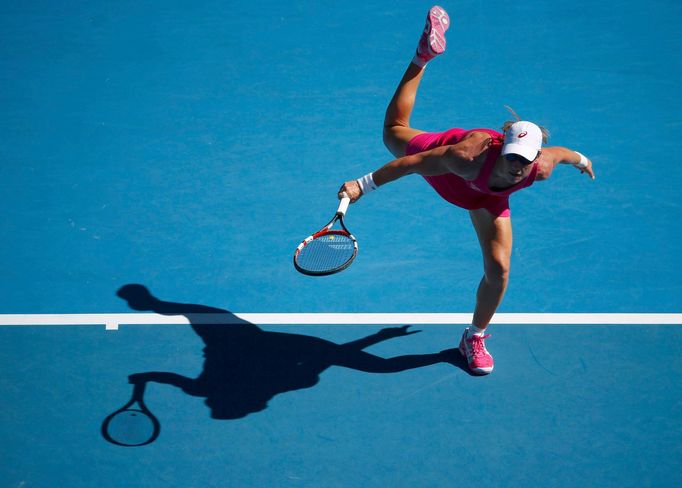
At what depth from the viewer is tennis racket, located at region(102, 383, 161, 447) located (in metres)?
5.01

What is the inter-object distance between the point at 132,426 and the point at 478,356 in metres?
2.39

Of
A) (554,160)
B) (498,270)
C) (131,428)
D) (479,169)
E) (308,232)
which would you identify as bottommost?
(131,428)

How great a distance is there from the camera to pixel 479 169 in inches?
185

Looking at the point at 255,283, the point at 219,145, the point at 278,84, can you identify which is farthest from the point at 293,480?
the point at 278,84

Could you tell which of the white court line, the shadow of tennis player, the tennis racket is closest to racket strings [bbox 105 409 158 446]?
the tennis racket

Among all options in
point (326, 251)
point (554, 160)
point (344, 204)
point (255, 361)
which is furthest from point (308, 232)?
point (554, 160)

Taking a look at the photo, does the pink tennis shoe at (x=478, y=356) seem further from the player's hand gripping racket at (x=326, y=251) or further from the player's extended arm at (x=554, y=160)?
the player's extended arm at (x=554, y=160)

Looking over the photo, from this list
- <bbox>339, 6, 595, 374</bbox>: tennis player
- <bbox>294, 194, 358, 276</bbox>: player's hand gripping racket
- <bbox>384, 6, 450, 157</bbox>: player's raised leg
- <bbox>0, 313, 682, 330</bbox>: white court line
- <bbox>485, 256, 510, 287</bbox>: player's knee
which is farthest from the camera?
<bbox>0, 313, 682, 330</bbox>: white court line

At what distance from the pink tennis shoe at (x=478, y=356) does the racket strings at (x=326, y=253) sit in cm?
118

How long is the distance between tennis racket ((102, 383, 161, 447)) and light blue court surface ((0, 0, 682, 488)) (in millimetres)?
69

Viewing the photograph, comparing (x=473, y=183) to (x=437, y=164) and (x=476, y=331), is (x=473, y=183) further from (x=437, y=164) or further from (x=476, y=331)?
(x=476, y=331)

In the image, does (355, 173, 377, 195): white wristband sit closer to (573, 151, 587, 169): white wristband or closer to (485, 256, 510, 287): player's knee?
(485, 256, 510, 287): player's knee

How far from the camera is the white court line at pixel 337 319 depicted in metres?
5.89

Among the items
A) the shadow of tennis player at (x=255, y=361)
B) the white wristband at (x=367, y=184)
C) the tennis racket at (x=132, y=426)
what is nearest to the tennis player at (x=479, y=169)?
the white wristband at (x=367, y=184)
